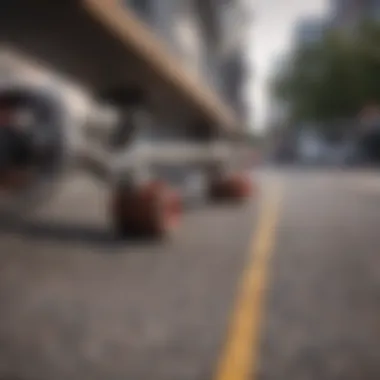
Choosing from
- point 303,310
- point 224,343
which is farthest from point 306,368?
point 303,310

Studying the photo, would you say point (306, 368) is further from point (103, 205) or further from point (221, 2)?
point (221, 2)

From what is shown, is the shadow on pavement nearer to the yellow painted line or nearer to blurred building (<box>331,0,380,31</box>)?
the yellow painted line

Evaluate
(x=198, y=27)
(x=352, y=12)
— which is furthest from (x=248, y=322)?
(x=198, y=27)

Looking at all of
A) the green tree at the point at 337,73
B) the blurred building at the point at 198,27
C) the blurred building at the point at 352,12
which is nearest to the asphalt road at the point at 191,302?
the green tree at the point at 337,73

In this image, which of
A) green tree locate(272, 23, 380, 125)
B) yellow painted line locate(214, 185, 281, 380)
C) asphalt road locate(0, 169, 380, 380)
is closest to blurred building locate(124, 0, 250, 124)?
green tree locate(272, 23, 380, 125)

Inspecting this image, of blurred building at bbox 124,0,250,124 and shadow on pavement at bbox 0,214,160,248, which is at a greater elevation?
blurred building at bbox 124,0,250,124

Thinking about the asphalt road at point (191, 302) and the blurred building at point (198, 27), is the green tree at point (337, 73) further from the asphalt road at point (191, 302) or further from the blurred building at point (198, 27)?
the blurred building at point (198, 27)

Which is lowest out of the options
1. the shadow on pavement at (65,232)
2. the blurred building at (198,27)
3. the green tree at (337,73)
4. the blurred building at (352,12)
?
the shadow on pavement at (65,232)

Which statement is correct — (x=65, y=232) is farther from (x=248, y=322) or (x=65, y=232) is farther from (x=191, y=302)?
(x=248, y=322)
